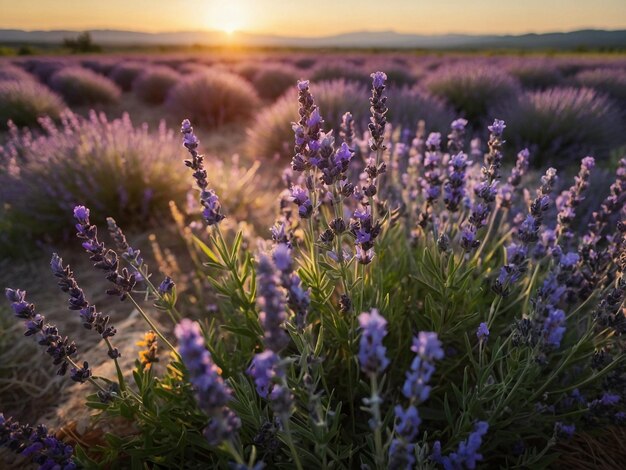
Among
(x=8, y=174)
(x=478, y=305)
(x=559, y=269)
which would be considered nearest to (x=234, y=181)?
(x=8, y=174)

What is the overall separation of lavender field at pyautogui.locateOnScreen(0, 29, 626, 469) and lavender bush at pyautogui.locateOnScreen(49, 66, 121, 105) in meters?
8.19

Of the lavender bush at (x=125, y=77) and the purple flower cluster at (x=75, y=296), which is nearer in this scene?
the purple flower cluster at (x=75, y=296)

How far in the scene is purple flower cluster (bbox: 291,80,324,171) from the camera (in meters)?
1.47

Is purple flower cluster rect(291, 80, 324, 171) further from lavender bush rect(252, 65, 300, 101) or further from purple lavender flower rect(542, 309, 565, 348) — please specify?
lavender bush rect(252, 65, 300, 101)

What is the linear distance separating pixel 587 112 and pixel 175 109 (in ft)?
30.1

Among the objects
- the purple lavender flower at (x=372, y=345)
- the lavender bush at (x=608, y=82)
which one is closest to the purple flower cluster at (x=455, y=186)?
the purple lavender flower at (x=372, y=345)

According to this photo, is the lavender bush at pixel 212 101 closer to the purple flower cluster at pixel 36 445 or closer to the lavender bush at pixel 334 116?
the lavender bush at pixel 334 116

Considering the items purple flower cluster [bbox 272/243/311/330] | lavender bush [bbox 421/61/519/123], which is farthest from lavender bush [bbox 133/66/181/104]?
purple flower cluster [bbox 272/243/311/330]

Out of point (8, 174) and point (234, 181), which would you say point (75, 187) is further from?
point (234, 181)

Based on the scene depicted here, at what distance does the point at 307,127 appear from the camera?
1493mm

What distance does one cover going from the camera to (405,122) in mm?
7141

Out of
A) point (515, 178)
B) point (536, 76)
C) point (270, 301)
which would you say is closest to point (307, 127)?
point (270, 301)

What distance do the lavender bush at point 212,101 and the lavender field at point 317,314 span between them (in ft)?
18.0

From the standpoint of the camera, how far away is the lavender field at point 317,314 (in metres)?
1.37
